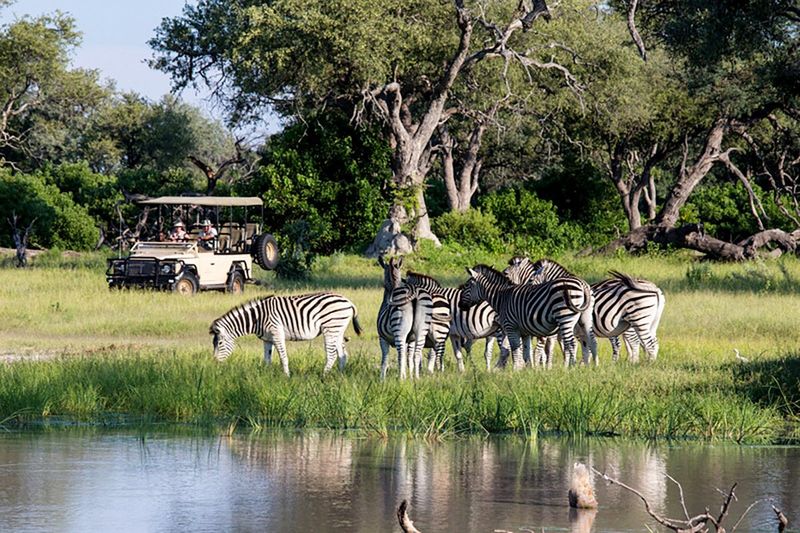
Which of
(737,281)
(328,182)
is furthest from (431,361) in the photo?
(328,182)

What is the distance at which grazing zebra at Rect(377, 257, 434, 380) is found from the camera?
15.7 metres

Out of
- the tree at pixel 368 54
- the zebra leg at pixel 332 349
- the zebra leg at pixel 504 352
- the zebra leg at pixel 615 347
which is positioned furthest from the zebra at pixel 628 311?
the tree at pixel 368 54

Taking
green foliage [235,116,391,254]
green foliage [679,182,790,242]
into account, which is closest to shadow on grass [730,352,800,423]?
green foliage [235,116,391,254]

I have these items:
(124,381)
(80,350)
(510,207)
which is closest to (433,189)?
(510,207)

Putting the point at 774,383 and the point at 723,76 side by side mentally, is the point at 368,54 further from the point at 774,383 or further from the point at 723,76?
the point at 774,383

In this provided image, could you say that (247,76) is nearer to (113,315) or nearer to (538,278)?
(113,315)

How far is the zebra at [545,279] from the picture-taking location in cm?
1717

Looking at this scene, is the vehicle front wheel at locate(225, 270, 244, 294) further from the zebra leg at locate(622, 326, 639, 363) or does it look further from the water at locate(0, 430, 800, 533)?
the water at locate(0, 430, 800, 533)

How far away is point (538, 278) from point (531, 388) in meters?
4.78

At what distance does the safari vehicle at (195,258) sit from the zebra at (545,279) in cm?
1050

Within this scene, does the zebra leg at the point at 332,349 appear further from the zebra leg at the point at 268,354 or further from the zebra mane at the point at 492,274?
the zebra mane at the point at 492,274

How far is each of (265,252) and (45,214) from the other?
616 inches

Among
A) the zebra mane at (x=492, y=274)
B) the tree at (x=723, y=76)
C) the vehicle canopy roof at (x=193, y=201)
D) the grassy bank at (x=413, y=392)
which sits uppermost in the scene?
the tree at (x=723, y=76)

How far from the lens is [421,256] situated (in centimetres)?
3791
